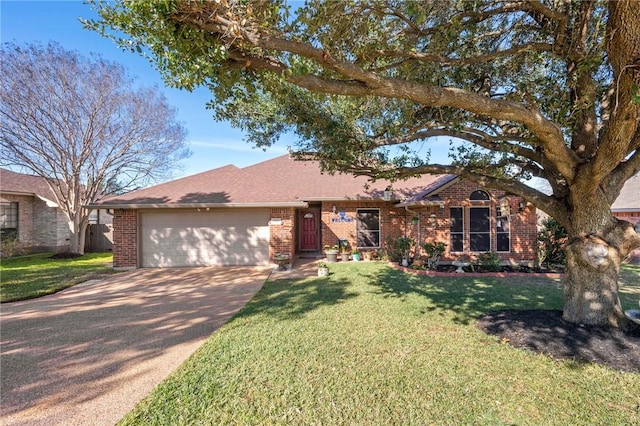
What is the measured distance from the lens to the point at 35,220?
16.1 metres

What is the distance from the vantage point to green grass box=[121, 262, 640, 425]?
2.79m

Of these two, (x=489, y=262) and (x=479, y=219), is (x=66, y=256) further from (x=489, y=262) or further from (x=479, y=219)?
(x=479, y=219)

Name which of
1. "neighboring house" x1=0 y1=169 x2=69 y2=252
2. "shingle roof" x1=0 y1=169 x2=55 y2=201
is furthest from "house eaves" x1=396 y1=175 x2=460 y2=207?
"shingle roof" x1=0 y1=169 x2=55 y2=201

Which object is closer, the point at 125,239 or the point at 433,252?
the point at 433,252

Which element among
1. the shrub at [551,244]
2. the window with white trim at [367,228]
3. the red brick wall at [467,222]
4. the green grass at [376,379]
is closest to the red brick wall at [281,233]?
the window with white trim at [367,228]

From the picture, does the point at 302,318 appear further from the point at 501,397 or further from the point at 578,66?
the point at 578,66

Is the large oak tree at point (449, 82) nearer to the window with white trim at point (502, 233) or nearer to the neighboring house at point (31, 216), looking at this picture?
the window with white trim at point (502, 233)

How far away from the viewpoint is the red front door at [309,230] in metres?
14.6

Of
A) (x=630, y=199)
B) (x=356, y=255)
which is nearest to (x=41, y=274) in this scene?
(x=356, y=255)

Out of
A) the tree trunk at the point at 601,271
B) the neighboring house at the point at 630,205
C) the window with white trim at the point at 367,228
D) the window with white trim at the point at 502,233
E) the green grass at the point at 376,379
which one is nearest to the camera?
the green grass at the point at 376,379

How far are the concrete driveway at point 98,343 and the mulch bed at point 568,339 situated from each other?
189 inches

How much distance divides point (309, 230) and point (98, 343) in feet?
35.0

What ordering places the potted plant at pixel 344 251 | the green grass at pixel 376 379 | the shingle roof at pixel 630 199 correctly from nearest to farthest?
1. the green grass at pixel 376 379
2. the potted plant at pixel 344 251
3. the shingle roof at pixel 630 199

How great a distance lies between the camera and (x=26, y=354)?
166 inches
